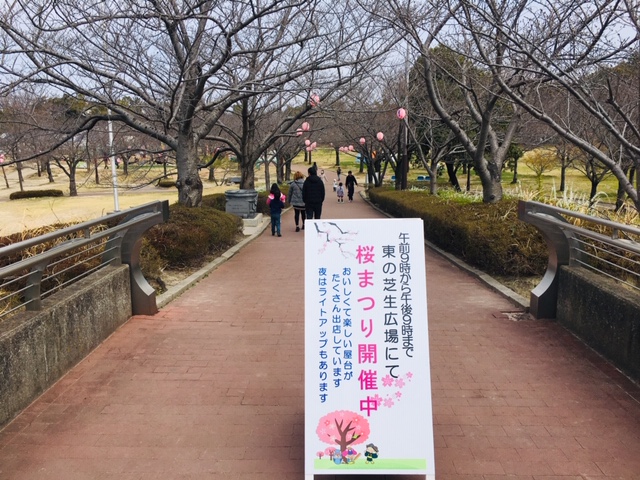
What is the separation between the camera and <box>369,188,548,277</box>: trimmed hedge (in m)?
7.37

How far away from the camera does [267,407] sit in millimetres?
3777

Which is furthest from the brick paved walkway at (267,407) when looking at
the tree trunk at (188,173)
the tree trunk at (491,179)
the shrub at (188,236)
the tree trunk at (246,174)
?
the tree trunk at (246,174)

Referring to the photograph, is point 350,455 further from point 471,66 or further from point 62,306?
point 471,66

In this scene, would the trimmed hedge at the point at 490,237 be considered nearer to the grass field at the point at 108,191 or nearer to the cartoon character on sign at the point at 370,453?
the grass field at the point at 108,191

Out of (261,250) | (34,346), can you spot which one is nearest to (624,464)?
(34,346)

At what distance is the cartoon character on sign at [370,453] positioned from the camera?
2785 millimetres

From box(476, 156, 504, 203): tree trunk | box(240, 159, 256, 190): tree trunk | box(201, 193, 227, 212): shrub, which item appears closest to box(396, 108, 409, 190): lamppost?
box(240, 159, 256, 190): tree trunk

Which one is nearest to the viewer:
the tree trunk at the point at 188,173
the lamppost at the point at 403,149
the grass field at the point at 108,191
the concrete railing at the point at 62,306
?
the concrete railing at the point at 62,306

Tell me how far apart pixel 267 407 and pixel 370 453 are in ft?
3.84

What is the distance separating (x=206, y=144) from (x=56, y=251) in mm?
18357

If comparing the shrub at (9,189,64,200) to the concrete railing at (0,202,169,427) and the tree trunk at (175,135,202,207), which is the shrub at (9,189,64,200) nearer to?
the tree trunk at (175,135,202,207)

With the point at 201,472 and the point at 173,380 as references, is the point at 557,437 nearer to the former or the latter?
the point at 201,472

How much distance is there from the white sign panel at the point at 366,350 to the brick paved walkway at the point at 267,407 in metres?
0.35

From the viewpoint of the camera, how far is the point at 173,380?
4.25 metres
